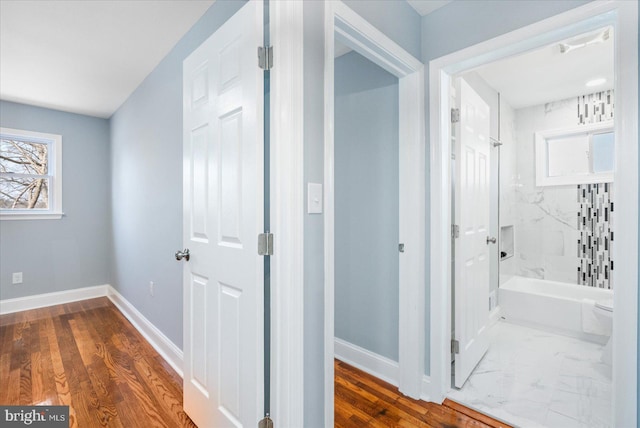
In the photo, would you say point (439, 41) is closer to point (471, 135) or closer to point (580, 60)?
point (471, 135)

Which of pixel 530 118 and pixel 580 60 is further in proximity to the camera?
pixel 530 118

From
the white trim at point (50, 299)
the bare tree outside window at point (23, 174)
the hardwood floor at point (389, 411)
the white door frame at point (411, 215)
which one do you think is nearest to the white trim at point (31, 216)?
the bare tree outside window at point (23, 174)

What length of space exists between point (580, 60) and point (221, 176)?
3.21m

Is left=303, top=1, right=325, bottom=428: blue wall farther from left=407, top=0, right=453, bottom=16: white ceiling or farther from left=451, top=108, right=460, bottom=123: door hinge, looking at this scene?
left=451, top=108, right=460, bottom=123: door hinge

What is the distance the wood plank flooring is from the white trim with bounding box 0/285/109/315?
2.14 feet

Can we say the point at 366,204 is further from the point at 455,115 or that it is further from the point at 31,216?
the point at 31,216

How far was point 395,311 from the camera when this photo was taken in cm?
215

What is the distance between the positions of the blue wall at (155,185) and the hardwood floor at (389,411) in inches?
50.0

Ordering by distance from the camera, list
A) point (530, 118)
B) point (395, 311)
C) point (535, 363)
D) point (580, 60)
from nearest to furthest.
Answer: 1. point (395, 311)
2. point (535, 363)
3. point (580, 60)
4. point (530, 118)

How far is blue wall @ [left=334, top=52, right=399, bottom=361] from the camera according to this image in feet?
7.14

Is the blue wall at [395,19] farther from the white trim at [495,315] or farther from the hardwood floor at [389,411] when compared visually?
the white trim at [495,315]

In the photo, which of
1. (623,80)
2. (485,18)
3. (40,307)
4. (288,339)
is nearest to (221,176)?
(288,339)

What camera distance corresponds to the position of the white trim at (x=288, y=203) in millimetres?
1216

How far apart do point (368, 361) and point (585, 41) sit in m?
2.83
